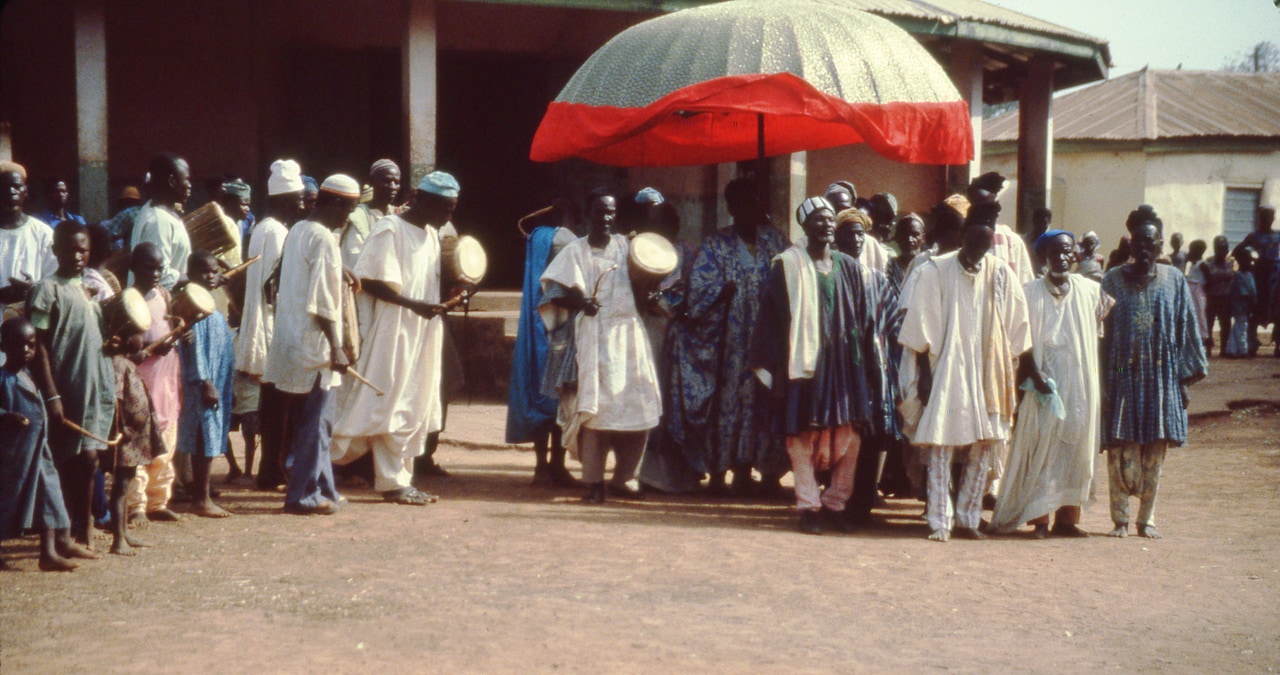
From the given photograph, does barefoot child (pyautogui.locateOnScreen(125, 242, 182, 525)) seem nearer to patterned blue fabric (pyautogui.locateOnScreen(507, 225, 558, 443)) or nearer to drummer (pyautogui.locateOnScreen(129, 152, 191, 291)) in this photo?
drummer (pyautogui.locateOnScreen(129, 152, 191, 291))

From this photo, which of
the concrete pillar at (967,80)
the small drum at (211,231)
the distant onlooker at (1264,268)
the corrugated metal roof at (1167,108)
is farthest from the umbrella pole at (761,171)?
the corrugated metal roof at (1167,108)

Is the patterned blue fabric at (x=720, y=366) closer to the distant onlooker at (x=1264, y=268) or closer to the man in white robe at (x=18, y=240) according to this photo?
the man in white robe at (x=18, y=240)

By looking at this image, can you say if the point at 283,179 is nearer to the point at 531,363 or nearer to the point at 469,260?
the point at 469,260

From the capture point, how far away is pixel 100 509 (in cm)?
712

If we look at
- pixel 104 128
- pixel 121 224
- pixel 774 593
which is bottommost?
pixel 774 593

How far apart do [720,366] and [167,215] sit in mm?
3213

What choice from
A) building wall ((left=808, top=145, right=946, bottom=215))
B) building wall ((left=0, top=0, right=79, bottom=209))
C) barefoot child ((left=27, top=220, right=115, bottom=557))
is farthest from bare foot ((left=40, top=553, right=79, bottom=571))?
building wall ((left=808, top=145, right=946, bottom=215))

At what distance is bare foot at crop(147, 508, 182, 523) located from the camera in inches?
289

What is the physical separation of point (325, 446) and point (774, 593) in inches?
108

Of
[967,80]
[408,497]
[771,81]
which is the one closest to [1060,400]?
[771,81]

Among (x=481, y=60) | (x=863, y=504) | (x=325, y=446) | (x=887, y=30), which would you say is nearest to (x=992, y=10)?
(x=481, y=60)

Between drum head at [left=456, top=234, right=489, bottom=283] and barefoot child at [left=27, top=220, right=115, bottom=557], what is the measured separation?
235 cm

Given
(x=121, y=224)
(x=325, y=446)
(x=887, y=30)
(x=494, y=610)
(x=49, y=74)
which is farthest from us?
(x=49, y=74)

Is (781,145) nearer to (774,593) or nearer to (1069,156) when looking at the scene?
(774,593)
